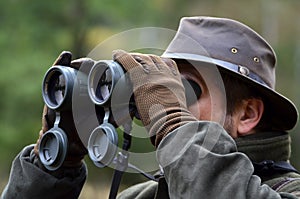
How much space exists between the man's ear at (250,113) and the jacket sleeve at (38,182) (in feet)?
2.01

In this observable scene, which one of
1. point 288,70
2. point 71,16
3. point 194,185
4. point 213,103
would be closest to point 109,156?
point 194,185

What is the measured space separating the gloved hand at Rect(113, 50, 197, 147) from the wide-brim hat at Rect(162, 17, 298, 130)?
0.37 meters

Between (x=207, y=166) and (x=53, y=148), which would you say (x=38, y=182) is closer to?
(x=53, y=148)

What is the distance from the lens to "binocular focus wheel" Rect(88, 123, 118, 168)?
2.10m

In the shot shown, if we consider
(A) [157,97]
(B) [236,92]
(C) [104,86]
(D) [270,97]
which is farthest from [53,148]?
(D) [270,97]

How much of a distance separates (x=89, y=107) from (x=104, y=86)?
169 millimetres

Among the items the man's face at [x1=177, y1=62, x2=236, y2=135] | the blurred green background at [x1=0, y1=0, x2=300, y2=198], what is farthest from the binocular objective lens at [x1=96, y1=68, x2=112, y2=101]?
the blurred green background at [x1=0, y1=0, x2=300, y2=198]

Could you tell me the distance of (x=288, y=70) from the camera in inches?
778

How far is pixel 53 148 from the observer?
92.0 inches

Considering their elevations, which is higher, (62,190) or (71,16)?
(62,190)

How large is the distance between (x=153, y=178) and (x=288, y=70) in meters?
17.7

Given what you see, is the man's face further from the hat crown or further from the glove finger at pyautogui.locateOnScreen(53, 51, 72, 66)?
the glove finger at pyautogui.locateOnScreen(53, 51, 72, 66)

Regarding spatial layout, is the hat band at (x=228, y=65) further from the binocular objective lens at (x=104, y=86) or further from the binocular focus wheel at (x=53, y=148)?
the binocular focus wheel at (x=53, y=148)

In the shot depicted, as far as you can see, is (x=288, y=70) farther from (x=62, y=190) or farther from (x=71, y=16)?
(x=62, y=190)
